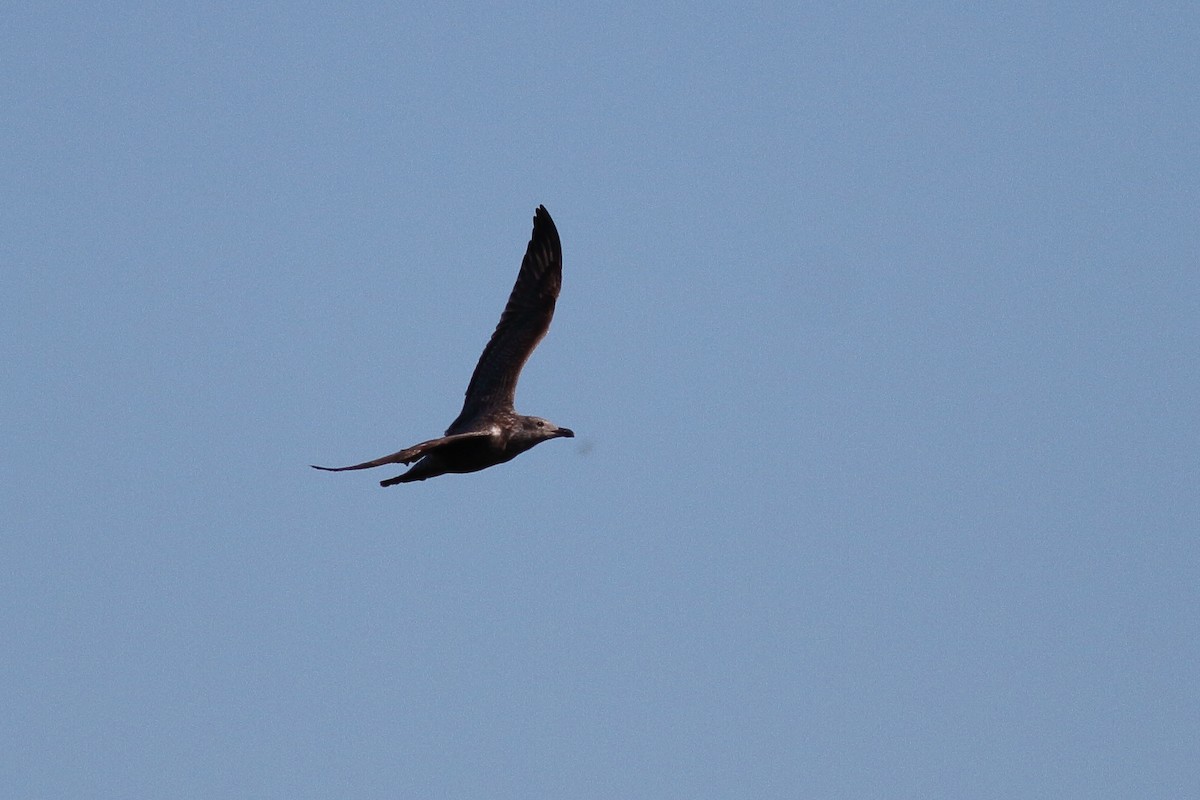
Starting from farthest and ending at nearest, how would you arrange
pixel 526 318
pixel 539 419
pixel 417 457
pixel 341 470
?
pixel 526 318 < pixel 539 419 < pixel 417 457 < pixel 341 470

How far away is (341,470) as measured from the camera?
68.0 ft

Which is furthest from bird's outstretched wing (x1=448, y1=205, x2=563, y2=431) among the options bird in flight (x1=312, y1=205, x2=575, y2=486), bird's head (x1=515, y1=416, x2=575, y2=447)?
bird's head (x1=515, y1=416, x2=575, y2=447)

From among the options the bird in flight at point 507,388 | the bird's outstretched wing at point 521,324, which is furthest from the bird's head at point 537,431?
the bird's outstretched wing at point 521,324

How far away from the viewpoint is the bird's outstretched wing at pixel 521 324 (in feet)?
90.2

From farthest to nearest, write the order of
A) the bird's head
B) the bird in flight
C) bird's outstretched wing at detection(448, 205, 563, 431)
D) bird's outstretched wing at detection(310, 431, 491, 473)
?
bird's outstretched wing at detection(448, 205, 563, 431)
the bird's head
the bird in flight
bird's outstretched wing at detection(310, 431, 491, 473)

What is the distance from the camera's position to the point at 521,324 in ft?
92.8

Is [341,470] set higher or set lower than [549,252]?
lower

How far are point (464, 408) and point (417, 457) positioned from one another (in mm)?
4639

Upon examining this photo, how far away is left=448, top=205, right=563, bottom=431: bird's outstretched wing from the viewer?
27.5 metres

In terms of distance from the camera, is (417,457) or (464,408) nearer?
(417,457)

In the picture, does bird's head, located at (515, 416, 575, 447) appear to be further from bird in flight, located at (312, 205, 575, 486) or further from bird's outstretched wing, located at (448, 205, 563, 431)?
bird's outstretched wing, located at (448, 205, 563, 431)

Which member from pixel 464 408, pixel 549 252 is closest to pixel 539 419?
pixel 464 408

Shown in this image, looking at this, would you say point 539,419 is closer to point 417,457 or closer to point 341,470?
point 417,457

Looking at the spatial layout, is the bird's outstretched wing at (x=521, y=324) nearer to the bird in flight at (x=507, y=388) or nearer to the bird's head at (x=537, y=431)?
the bird in flight at (x=507, y=388)
